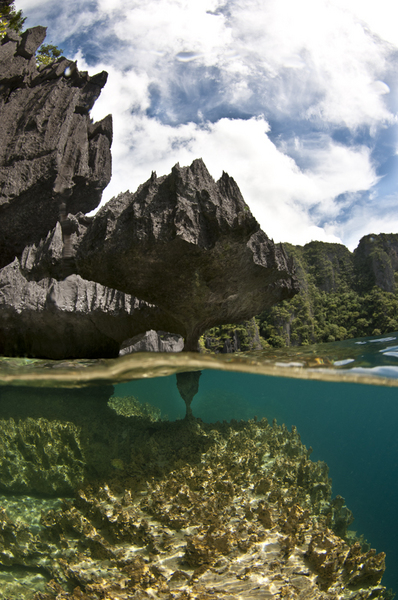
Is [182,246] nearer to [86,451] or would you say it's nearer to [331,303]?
[86,451]

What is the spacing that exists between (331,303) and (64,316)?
880 inches

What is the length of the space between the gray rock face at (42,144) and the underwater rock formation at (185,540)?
8295mm

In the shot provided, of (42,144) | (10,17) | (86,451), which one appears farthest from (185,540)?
(10,17)

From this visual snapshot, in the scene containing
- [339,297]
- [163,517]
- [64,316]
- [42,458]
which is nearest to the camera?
[163,517]

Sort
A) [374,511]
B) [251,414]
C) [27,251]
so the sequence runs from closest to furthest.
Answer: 1. [27,251]
2. [374,511]
3. [251,414]

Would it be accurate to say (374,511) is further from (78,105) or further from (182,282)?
(78,105)

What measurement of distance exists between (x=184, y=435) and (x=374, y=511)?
54.7 feet

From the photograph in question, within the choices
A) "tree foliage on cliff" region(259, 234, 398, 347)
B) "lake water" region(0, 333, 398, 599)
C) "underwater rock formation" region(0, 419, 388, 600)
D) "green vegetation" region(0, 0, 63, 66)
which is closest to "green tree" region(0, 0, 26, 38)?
"green vegetation" region(0, 0, 63, 66)

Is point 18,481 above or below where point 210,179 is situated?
below

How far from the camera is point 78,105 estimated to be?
13.3 meters

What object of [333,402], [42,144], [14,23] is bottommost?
[333,402]

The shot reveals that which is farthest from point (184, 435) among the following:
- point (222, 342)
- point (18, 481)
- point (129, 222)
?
point (222, 342)

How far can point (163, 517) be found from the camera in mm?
6043

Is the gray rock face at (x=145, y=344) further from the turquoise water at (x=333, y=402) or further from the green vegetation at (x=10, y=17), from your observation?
the green vegetation at (x=10, y=17)
